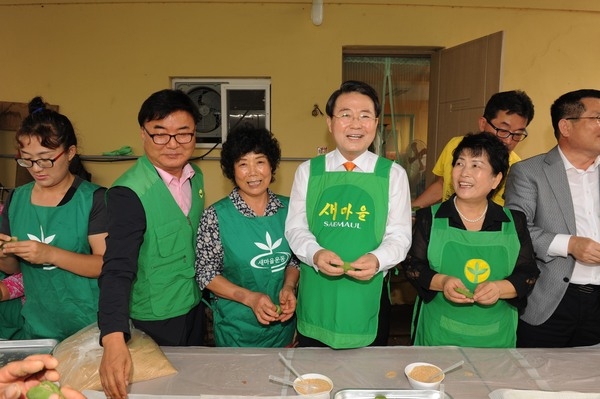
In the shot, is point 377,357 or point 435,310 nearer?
point 377,357

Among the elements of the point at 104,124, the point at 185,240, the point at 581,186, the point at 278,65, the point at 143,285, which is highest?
the point at 278,65

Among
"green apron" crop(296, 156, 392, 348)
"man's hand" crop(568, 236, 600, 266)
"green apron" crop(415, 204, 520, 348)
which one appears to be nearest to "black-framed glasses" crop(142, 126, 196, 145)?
"green apron" crop(296, 156, 392, 348)

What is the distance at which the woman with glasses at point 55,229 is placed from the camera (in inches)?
64.0

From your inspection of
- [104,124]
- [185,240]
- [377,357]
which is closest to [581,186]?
[377,357]

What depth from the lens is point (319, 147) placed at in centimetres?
416

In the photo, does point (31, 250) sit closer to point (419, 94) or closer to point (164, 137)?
point (164, 137)

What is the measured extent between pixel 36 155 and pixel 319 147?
110 inches

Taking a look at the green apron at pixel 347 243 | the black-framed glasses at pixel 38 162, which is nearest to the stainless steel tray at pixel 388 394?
the green apron at pixel 347 243

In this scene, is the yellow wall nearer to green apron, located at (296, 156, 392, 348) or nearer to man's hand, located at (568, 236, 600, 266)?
green apron, located at (296, 156, 392, 348)

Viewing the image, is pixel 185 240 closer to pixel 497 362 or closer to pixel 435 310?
pixel 435 310

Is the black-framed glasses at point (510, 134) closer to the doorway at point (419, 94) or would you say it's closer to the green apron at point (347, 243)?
the green apron at point (347, 243)

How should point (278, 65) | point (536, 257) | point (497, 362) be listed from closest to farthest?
point (497, 362) → point (536, 257) → point (278, 65)

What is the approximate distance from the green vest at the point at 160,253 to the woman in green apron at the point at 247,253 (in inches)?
3.5

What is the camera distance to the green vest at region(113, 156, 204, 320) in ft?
5.03
